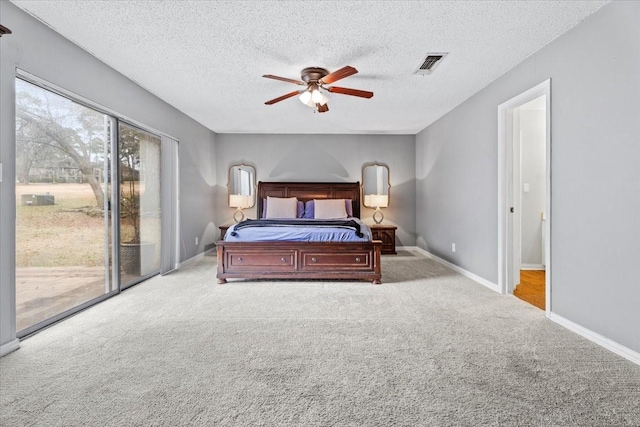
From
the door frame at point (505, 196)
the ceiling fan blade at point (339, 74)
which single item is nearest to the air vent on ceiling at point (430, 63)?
the ceiling fan blade at point (339, 74)

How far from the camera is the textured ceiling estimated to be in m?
2.37

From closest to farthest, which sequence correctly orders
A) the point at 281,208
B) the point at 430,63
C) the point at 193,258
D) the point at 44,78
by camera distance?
the point at 44,78 < the point at 430,63 < the point at 193,258 < the point at 281,208

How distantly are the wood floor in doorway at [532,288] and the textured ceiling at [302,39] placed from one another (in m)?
2.43

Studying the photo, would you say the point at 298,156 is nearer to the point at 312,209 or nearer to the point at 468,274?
the point at 312,209

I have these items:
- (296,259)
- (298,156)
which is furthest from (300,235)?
(298,156)

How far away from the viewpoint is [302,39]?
2818 millimetres

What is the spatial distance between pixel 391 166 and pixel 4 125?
5823 millimetres

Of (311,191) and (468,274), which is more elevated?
(311,191)

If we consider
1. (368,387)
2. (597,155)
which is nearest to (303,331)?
(368,387)

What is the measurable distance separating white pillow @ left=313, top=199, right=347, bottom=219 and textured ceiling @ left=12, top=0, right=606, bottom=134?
7.46 feet

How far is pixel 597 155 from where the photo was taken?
7.74ft

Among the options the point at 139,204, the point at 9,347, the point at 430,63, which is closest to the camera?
the point at 9,347

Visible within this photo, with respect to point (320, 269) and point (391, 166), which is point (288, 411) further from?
point (391, 166)

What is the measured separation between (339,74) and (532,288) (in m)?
3.34
